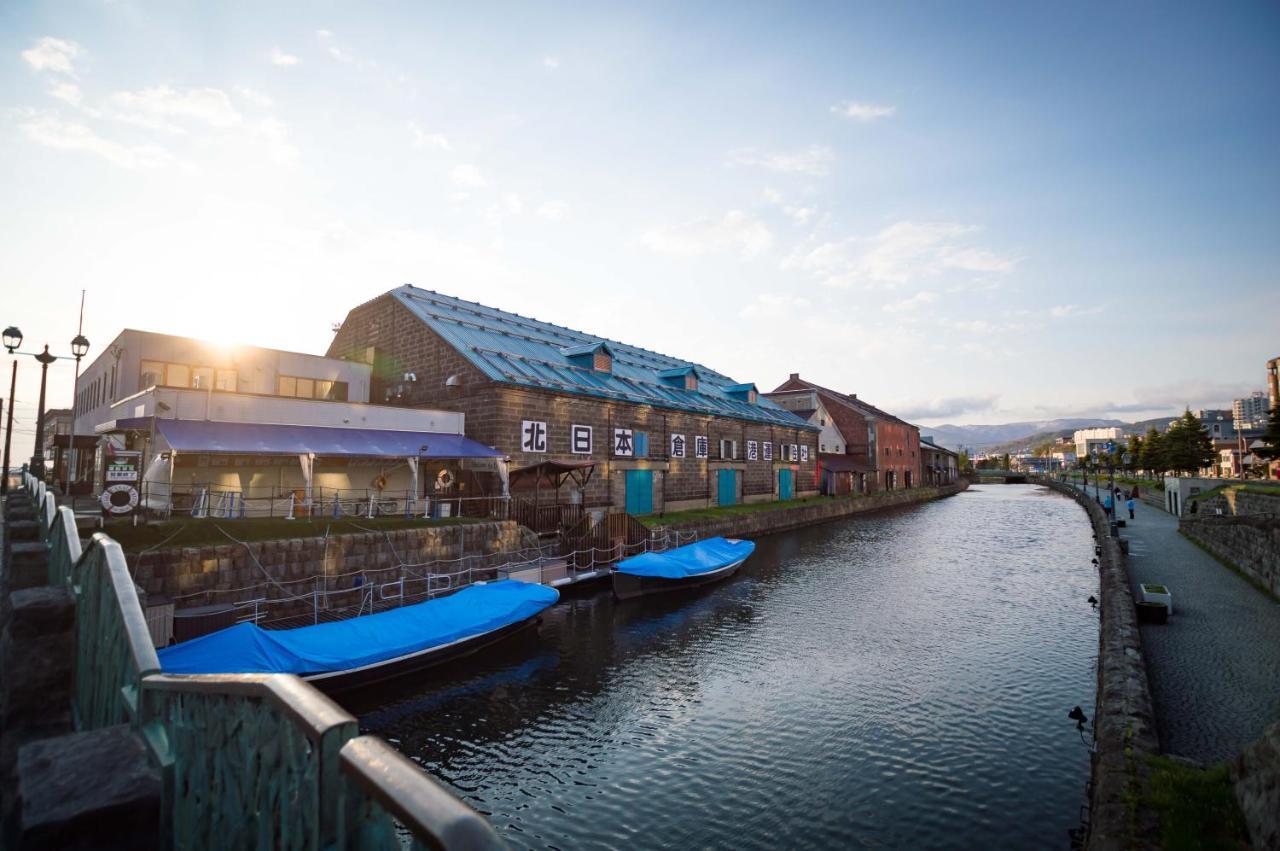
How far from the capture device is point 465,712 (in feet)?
56.0

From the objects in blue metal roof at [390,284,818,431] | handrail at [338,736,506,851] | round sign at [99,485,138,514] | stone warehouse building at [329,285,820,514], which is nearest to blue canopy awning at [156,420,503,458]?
round sign at [99,485,138,514]

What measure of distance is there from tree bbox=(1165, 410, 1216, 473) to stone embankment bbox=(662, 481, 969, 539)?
36.2 metres

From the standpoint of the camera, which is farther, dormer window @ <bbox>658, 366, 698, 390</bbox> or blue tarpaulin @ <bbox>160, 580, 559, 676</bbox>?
dormer window @ <bbox>658, 366, 698, 390</bbox>

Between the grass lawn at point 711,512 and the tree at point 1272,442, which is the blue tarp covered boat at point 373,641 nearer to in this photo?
the grass lawn at point 711,512

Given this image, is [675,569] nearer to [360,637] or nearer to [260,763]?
[360,637]

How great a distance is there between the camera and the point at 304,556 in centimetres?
2211

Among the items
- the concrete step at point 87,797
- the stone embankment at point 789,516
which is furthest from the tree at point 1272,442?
the concrete step at point 87,797

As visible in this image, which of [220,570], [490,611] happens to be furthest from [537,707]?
[220,570]

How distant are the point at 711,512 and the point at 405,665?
34.8 meters

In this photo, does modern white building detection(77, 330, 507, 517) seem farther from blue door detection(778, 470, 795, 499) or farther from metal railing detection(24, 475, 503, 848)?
blue door detection(778, 470, 795, 499)

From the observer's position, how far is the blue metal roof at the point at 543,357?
39200 mm

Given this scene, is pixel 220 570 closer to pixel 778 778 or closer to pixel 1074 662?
pixel 778 778

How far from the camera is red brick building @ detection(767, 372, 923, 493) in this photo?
85.1 metres

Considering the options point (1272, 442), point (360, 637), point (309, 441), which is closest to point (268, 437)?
point (309, 441)
